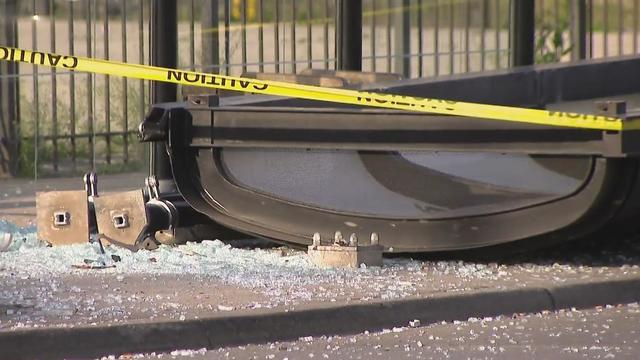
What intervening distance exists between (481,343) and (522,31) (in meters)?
5.56

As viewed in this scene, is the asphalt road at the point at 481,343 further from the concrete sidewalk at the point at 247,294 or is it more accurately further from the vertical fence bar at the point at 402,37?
the vertical fence bar at the point at 402,37

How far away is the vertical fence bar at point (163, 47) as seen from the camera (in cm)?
977

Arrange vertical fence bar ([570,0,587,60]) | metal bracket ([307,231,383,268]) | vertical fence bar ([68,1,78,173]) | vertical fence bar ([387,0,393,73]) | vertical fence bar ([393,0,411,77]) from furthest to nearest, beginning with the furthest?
vertical fence bar ([570,0,587,60])
vertical fence bar ([393,0,411,77])
vertical fence bar ([387,0,393,73])
vertical fence bar ([68,1,78,173])
metal bracket ([307,231,383,268])

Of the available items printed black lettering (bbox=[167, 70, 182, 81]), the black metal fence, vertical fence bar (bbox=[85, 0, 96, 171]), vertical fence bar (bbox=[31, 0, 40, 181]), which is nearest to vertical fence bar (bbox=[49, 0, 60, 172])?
the black metal fence

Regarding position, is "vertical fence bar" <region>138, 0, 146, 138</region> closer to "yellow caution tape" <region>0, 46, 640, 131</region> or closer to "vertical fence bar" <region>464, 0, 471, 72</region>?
"yellow caution tape" <region>0, 46, 640, 131</region>

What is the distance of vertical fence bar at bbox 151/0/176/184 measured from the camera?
32.0ft

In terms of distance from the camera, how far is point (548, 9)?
19.9 m

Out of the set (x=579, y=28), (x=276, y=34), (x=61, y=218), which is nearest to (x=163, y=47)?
(x=61, y=218)

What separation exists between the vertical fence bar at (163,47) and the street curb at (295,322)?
278cm

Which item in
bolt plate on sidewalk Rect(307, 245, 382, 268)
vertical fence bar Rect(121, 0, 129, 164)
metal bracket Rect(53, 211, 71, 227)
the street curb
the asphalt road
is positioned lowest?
the asphalt road

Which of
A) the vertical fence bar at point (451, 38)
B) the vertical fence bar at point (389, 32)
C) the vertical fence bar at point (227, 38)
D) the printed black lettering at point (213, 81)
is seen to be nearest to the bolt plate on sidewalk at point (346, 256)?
the printed black lettering at point (213, 81)

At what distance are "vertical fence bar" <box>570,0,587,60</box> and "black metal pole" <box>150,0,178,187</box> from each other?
757 centimetres

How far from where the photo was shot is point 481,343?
22.8 feet

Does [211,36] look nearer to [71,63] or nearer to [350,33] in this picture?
[350,33]
